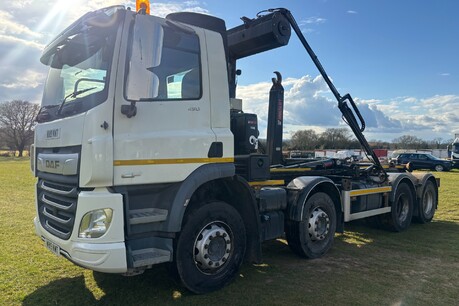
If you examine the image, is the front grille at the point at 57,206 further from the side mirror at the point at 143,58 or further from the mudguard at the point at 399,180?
the mudguard at the point at 399,180

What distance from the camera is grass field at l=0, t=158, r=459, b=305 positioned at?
170 inches

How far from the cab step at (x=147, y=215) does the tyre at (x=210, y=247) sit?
0.33 m

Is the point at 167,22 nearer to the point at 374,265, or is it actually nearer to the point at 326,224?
the point at 326,224

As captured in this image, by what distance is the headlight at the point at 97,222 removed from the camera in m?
3.63

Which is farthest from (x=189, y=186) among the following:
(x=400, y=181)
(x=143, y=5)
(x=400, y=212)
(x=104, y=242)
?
(x=400, y=212)

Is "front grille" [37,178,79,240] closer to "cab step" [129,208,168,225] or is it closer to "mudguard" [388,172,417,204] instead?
"cab step" [129,208,168,225]

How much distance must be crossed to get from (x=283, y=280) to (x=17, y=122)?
6885cm

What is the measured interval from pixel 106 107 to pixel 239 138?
6.66 ft

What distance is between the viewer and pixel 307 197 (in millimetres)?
5746

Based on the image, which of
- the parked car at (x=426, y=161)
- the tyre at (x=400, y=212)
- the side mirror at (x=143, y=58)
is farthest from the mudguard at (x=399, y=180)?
the parked car at (x=426, y=161)

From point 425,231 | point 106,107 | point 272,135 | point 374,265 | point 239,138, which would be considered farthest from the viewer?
A: point 425,231

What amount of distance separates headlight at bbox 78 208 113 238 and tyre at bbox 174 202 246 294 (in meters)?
0.84

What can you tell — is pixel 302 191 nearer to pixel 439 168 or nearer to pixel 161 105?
pixel 161 105

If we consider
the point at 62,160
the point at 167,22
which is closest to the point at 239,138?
the point at 167,22
